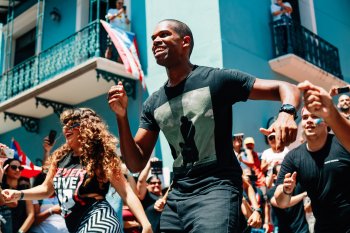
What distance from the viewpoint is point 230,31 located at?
973 cm

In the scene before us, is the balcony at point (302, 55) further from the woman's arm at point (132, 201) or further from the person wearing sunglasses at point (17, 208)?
the woman's arm at point (132, 201)

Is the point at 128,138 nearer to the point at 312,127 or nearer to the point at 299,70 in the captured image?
the point at 312,127

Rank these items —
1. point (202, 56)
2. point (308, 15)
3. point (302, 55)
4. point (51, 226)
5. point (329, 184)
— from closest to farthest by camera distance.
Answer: point (329, 184)
point (51, 226)
point (202, 56)
point (302, 55)
point (308, 15)

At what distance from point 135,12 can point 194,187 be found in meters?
8.83

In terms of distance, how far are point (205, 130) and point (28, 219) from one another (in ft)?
14.5

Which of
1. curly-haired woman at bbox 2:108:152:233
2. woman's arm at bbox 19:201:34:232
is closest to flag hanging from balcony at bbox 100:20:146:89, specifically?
woman's arm at bbox 19:201:34:232

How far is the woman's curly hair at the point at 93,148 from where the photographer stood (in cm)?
386

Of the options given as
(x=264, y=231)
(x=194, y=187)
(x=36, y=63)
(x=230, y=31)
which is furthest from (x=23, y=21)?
(x=194, y=187)

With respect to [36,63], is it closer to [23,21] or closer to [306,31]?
[23,21]

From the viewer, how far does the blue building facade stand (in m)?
9.57

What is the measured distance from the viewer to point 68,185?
3842mm

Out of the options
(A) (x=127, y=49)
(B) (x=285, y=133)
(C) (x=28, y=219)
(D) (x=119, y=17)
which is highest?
(D) (x=119, y=17)

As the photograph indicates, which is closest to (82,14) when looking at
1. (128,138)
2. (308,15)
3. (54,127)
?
(54,127)

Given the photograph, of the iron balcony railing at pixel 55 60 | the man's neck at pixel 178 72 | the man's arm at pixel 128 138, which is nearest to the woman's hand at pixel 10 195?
the man's arm at pixel 128 138
